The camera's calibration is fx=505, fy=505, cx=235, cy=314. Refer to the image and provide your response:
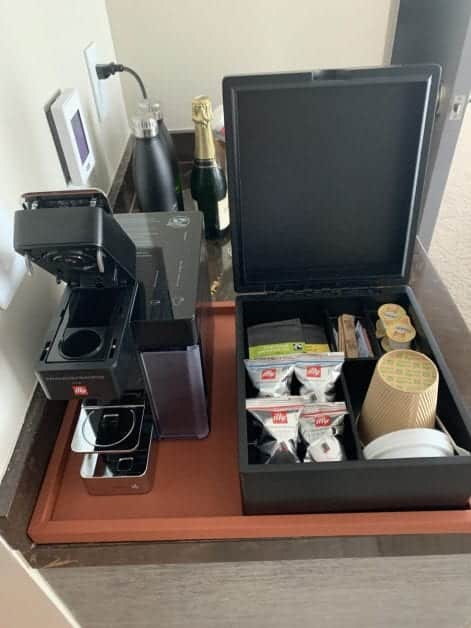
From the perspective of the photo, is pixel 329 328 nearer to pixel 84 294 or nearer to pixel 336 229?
pixel 336 229

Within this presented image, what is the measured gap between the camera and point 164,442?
0.66 metres

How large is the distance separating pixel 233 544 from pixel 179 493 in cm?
9

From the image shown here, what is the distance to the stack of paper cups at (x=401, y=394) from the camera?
535mm

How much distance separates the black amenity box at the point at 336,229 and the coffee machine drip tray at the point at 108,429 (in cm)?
15

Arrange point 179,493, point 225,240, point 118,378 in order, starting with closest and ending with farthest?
point 118,378, point 179,493, point 225,240

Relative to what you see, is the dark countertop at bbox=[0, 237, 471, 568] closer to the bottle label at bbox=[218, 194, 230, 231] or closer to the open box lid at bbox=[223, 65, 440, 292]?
the open box lid at bbox=[223, 65, 440, 292]

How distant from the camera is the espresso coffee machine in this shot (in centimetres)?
47

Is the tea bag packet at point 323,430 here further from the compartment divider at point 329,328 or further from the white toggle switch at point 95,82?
the white toggle switch at point 95,82

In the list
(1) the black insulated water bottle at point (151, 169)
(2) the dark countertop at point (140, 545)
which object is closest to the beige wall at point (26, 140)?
Result: (2) the dark countertop at point (140, 545)

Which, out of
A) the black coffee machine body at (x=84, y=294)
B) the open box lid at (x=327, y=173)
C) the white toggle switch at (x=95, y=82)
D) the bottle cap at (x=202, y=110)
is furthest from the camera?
the white toggle switch at (x=95, y=82)

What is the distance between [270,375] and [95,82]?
0.65 metres

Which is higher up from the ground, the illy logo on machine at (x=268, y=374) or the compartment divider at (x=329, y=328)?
the illy logo on machine at (x=268, y=374)

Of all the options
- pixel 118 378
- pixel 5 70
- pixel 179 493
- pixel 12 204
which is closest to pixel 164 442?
pixel 179 493

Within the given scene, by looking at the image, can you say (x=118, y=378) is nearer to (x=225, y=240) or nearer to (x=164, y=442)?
(x=164, y=442)
